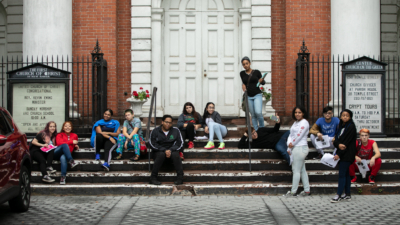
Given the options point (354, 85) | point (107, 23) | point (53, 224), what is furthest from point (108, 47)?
point (53, 224)

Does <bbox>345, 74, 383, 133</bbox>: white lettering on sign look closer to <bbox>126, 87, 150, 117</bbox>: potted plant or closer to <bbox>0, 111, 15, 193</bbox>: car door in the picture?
<bbox>126, 87, 150, 117</bbox>: potted plant

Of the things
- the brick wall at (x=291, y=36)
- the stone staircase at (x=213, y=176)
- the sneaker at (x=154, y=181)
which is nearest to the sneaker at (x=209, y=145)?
the stone staircase at (x=213, y=176)

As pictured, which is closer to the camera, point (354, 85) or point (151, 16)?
point (354, 85)

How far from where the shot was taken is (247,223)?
5645 mm

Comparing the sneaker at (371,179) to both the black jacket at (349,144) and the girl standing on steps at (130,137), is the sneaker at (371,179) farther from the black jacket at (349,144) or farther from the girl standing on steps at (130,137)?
the girl standing on steps at (130,137)

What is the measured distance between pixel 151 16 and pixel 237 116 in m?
3.72

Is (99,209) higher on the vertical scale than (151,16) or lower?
lower

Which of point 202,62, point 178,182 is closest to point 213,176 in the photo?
point 178,182

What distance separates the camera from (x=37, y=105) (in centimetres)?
956

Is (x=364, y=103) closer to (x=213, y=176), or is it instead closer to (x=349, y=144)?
(x=349, y=144)

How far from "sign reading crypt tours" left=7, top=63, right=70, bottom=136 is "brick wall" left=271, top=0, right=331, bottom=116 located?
19.4 ft

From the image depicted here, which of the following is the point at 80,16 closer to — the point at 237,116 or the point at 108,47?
the point at 108,47

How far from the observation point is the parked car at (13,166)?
556 cm

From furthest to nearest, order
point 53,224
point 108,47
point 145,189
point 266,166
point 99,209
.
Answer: point 108,47 < point 266,166 < point 145,189 < point 99,209 < point 53,224
